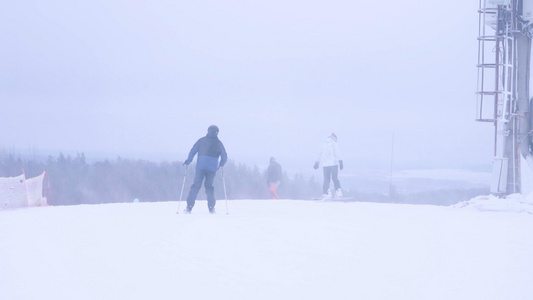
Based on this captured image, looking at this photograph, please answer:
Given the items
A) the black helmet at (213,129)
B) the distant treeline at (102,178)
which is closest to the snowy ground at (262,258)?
the black helmet at (213,129)

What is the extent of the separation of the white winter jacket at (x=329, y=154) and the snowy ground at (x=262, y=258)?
6561 millimetres

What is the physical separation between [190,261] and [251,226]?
3.12 m

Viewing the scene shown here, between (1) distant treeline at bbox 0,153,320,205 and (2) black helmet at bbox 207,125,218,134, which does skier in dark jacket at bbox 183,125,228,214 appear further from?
(1) distant treeline at bbox 0,153,320,205

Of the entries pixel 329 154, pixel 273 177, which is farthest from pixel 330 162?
pixel 273 177

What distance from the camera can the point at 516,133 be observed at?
67.5 feet

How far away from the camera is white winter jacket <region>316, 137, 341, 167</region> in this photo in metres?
20.8

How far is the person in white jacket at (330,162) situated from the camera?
20.8 meters

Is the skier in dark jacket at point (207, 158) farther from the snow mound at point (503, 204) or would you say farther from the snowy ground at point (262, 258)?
the snow mound at point (503, 204)

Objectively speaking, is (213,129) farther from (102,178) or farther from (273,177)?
(102,178)

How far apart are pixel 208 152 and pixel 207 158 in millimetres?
128

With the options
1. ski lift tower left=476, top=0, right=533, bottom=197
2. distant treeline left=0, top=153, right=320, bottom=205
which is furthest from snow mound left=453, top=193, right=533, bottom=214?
distant treeline left=0, top=153, right=320, bottom=205

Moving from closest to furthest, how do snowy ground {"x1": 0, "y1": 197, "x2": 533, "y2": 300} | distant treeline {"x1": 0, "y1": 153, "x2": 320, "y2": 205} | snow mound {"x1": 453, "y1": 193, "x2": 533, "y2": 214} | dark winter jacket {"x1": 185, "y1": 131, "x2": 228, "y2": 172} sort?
snowy ground {"x1": 0, "y1": 197, "x2": 533, "y2": 300} < dark winter jacket {"x1": 185, "y1": 131, "x2": 228, "y2": 172} < snow mound {"x1": 453, "y1": 193, "x2": 533, "y2": 214} < distant treeline {"x1": 0, "y1": 153, "x2": 320, "y2": 205}

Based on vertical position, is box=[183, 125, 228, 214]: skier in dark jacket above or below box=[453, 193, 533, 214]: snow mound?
above

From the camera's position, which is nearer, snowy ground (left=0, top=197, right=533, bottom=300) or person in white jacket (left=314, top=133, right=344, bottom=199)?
snowy ground (left=0, top=197, right=533, bottom=300)
